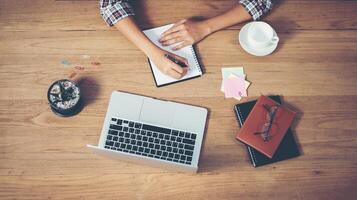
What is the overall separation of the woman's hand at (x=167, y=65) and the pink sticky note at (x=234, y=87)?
0.50ft

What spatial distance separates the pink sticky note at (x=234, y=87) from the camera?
4.08 ft

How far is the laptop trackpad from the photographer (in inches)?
46.6

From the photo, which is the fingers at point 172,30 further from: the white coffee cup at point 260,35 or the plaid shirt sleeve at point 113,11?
the white coffee cup at point 260,35

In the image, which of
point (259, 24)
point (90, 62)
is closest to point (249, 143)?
point (259, 24)

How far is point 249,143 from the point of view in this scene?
1161 mm

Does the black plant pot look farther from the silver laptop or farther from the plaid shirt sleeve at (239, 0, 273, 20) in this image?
the plaid shirt sleeve at (239, 0, 273, 20)

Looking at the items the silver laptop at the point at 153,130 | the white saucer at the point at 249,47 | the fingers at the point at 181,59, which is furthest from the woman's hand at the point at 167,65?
the white saucer at the point at 249,47

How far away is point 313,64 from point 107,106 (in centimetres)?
75

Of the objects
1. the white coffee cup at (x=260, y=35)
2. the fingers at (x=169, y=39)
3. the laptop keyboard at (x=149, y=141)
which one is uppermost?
the white coffee cup at (x=260, y=35)

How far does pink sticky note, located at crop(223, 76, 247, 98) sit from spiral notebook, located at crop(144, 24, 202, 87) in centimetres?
10

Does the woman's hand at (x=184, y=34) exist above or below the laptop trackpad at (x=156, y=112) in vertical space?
above

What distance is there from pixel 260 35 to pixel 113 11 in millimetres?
525

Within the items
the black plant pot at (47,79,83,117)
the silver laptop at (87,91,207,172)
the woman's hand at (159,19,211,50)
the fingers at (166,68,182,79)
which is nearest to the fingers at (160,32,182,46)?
the woman's hand at (159,19,211,50)

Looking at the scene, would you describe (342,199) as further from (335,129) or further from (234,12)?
(234,12)
